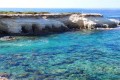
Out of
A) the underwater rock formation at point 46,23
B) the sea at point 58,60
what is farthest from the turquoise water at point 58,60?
the underwater rock formation at point 46,23

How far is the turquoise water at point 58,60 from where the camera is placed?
26.2 meters

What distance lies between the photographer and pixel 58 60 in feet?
107

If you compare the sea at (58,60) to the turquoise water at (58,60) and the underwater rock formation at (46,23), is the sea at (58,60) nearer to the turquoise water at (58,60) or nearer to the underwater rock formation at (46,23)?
the turquoise water at (58,60)

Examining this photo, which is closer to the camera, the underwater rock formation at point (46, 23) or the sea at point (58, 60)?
the sea at point (58, 60)

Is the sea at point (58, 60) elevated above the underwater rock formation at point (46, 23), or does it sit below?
below

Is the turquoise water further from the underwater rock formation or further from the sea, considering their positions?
the underwater rock formation

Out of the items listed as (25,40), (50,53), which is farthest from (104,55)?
(25,40)

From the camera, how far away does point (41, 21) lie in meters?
59.2

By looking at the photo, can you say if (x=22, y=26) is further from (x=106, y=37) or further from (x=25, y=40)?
(x=106, y=37)

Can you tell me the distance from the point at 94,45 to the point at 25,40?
1269 centimetres

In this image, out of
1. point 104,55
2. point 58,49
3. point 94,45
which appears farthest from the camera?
point 94,45

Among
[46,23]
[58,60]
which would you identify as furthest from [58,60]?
[46,23]

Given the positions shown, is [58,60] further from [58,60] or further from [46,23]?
[46,23]

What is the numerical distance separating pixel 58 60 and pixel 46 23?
2815 centimetres
